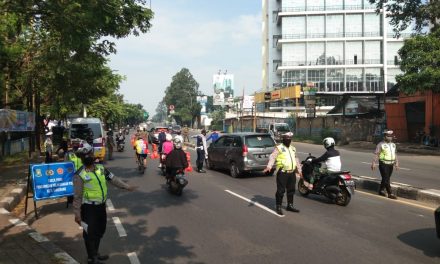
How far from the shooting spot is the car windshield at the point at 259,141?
15.5 meters

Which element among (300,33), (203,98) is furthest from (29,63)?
(203,98)

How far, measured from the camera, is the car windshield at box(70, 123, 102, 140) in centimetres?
2161

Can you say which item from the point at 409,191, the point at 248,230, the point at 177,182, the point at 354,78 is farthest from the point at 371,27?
the point at 248,230

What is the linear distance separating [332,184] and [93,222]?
6.06 m

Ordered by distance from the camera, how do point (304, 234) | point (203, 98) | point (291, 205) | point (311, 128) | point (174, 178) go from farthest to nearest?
point (203, 98), point (311, 128), point (174, 178), point (291, 205), point (304, 234)

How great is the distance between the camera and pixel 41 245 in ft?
22.6

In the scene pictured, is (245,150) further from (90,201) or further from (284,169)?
(90,201)

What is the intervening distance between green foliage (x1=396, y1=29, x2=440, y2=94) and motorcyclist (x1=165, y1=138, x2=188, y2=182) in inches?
692

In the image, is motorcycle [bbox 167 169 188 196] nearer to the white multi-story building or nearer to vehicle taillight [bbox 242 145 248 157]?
vehicle taillight [bbox 242 145 248 157]

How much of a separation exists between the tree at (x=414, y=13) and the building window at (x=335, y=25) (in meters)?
50.5

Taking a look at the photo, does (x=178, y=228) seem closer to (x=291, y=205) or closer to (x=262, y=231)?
(x=262, y=231)

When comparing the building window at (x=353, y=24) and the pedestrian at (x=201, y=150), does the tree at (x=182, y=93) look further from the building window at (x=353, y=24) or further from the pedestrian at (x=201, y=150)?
the pedestrian at (x=201, y=150)

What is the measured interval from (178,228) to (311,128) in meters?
40.1

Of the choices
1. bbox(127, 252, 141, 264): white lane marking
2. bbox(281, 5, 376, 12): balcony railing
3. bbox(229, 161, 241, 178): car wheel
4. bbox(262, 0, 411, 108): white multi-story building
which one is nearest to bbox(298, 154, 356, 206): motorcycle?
bbox(229, 161, 241, 178): car wheel
